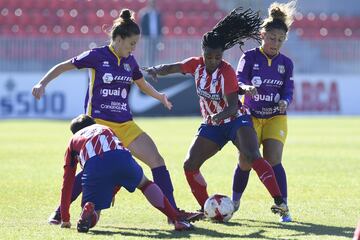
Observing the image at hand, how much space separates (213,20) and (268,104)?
Answer: 76.0 feet

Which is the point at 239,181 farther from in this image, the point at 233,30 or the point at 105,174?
the point at 105,174

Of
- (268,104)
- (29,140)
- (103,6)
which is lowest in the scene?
(29,140)

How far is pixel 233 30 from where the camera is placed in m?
9.09

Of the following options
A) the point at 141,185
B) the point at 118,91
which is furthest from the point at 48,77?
the point at 141,185

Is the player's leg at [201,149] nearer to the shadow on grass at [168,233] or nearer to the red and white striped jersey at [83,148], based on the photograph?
the shadow on grass at [168,233]

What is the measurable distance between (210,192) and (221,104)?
254cm

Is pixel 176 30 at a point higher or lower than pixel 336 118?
higher

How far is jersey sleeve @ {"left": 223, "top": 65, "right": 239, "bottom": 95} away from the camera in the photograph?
8.89m

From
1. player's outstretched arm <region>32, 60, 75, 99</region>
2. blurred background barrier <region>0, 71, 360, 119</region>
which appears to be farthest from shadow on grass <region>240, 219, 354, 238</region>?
blurred background barrier <region>0, 71, 360, 119</region>

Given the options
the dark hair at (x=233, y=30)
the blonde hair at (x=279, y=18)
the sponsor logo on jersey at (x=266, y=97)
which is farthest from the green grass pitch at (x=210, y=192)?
the blonde hair at (x=279, y=18)

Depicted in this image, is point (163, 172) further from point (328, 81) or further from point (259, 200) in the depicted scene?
point (328, 81)

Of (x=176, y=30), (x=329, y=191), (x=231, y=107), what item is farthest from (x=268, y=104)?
(x=176, y=30)

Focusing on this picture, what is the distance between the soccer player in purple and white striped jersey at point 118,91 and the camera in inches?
357

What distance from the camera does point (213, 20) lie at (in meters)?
32.6
